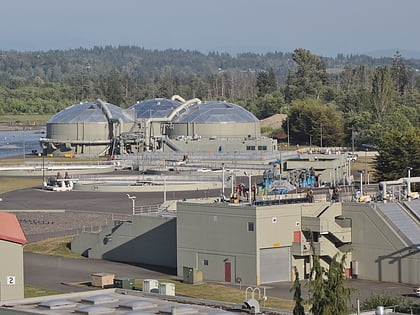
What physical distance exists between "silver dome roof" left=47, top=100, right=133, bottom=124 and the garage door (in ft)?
266

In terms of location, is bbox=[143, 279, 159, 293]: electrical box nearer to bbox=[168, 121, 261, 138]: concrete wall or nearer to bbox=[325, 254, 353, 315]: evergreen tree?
bbox=[325, 254, 353, 315]: evergreen tree

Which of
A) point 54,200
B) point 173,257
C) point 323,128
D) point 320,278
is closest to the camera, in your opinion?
point 320,278

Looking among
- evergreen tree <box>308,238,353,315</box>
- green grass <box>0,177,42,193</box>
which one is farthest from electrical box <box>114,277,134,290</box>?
green grass <box>0,177,42,193</box>

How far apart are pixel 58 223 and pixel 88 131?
2367 inches

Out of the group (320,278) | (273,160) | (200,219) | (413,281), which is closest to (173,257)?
(200,219)

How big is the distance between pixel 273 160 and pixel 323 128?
3340cm

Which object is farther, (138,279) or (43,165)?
(43,165)

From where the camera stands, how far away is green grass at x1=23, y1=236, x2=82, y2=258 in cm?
5781

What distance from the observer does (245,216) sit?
49.0 metres

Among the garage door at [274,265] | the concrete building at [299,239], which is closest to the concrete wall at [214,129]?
the concrete building at [299,239]

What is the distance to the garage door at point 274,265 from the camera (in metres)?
48.8

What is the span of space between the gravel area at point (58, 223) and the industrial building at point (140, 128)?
5040cm

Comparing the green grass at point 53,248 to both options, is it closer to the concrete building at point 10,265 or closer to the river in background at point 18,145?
the concrete building at point 10,265

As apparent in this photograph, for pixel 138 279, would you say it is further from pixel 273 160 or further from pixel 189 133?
pixel 189 133
